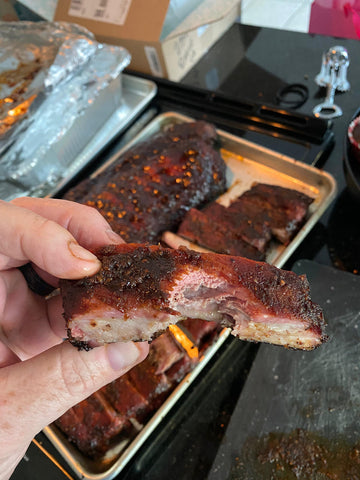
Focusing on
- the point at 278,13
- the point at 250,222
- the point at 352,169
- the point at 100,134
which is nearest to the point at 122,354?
the point at 250,222

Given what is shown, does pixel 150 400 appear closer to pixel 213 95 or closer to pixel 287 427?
pixel 287 427

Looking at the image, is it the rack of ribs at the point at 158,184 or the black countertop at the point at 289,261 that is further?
the rack of ribs at the point at 158,184

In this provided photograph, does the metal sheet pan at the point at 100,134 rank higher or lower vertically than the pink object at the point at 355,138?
lower

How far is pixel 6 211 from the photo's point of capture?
153 cm

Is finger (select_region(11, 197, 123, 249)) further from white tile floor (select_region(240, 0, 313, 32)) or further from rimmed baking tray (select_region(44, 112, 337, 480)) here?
white tile floor (select_region(240, 0, 313, 32))

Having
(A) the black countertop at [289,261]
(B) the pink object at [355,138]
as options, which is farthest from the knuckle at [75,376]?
(B) the pink object at [355,138]

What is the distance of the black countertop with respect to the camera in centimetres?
197

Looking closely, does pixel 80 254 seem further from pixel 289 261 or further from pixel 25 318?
pixel 289 261

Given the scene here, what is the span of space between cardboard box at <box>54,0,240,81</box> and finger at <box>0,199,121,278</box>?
228cm

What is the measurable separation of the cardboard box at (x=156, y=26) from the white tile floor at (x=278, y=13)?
0.45 m

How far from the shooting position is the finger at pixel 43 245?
4.50 ft

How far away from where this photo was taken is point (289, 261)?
96.9 inches

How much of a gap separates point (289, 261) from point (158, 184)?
987mm

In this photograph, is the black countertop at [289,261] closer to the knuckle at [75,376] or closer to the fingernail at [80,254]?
the knuckle at [75,376]
